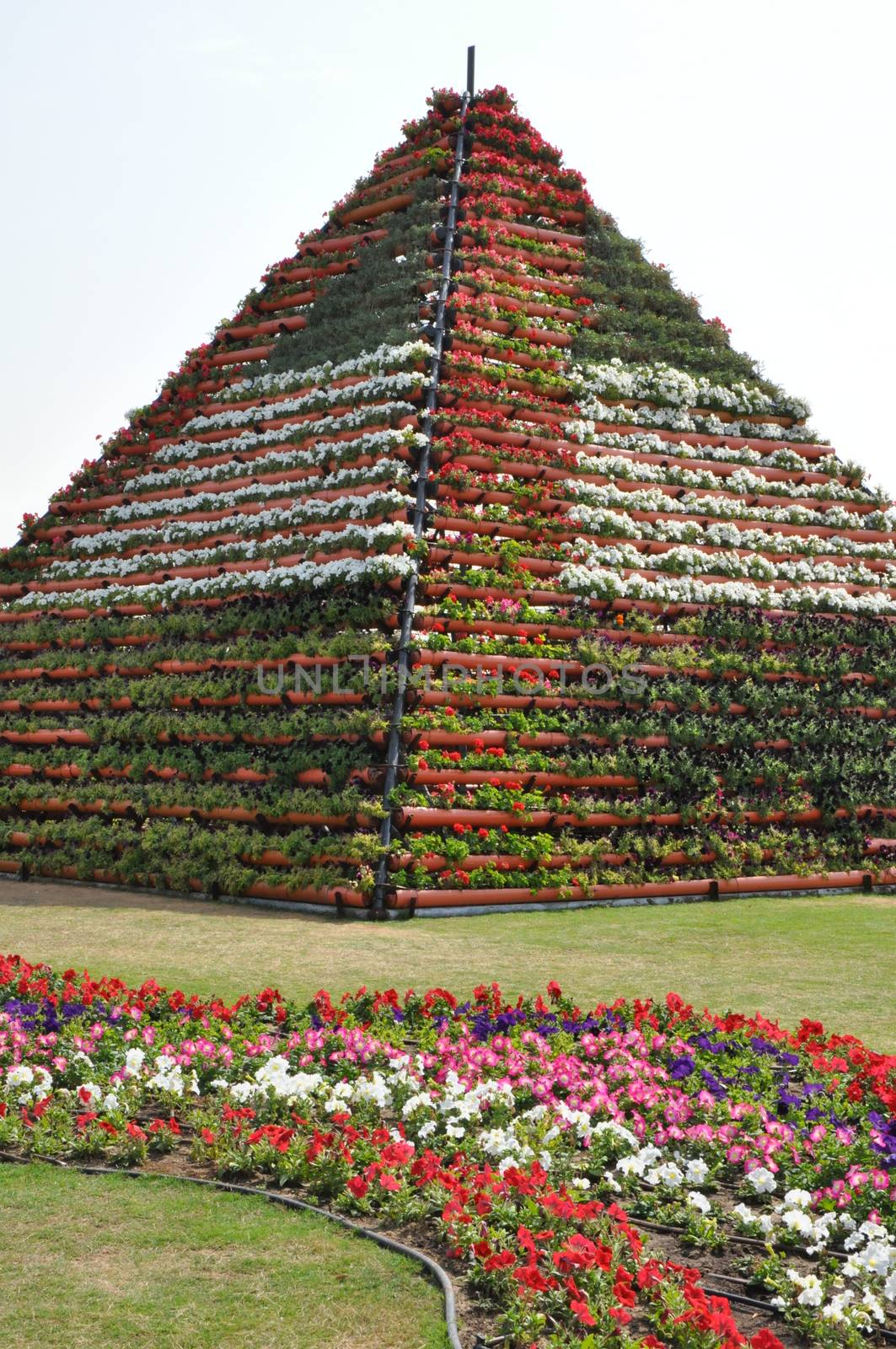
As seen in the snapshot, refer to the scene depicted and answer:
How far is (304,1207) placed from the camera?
507cm

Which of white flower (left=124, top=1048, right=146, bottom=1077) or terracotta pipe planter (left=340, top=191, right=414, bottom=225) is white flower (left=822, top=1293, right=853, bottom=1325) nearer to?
white flower (left=124, top=1048, right=146, bottom=1077)

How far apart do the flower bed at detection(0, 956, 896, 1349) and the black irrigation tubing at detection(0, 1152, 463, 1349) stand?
84 mm

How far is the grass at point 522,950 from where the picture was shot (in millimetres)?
8945

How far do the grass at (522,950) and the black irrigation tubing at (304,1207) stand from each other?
10.4 feet

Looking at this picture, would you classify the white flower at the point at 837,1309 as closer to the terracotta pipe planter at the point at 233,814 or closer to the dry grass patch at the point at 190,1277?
the dry grass patch at the point at 190,1277

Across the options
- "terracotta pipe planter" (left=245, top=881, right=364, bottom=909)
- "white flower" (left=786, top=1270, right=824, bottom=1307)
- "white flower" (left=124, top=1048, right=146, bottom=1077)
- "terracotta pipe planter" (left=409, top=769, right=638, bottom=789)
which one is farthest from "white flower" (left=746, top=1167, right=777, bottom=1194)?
"terracotta pipe planter" (left=409, top=769, right=638, bottom=789)

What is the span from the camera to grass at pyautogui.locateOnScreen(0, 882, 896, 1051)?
352 inches

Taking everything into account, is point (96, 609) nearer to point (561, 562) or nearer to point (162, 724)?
point (162, 724)

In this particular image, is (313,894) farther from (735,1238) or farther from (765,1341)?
(765,1341)

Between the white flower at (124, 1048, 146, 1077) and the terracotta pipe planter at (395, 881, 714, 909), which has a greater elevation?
the terracotta pipe planter at (395, 881, 714, 909)

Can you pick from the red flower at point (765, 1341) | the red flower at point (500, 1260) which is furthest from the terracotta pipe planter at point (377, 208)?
the red flower at point (765, 1341)

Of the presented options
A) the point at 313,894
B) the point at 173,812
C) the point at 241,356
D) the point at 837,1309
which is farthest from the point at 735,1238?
the point at 241,356

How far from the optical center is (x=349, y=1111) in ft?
19.8

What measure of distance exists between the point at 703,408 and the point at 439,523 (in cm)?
599
